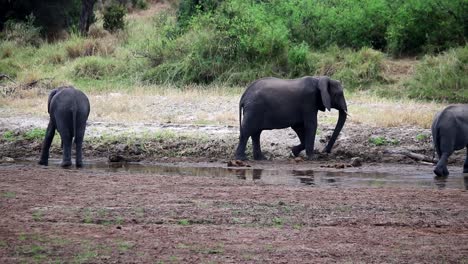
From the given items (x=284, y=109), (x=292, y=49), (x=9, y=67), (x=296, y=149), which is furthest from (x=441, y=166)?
(x=9, y=67)

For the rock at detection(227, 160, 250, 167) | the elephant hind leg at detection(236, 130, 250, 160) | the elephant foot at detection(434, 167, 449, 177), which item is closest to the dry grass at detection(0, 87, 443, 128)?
the elephant hind leg at detection(236, 130, 250, 160)

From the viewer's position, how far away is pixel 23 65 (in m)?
28.0

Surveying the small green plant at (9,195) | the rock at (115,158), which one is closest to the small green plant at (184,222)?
the small green plant at (9,195)

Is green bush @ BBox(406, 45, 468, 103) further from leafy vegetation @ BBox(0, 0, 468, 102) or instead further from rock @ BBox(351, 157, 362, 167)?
rock @ BBox(351, 157, 362, 167)

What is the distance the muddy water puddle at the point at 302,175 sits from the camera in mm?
13273

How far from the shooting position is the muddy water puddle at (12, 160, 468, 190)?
13.3m

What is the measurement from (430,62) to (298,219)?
15.4 m

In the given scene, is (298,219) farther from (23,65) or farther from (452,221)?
(23,65)

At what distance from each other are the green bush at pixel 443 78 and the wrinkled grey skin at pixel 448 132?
7355mm

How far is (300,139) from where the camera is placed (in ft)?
55.9

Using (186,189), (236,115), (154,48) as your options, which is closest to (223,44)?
(154,48)

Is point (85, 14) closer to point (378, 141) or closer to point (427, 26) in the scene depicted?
A: point (427, 26)

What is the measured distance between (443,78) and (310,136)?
7.57 m

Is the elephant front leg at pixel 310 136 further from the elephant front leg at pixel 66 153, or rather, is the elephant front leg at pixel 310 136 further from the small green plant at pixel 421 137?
the elephant front leg at pixel 66 153
